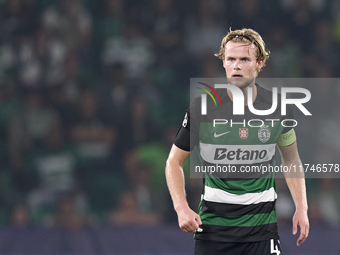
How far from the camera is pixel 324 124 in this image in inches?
322

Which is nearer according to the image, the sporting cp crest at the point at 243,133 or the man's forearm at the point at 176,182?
the man's forearm at the point at 176,182

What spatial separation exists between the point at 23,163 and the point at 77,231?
1.61 metres

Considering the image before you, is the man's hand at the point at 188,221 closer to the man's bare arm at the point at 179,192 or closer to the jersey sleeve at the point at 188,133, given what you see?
the man's bare arm at the point at 179,192

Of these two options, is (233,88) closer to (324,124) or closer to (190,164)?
(190,164)

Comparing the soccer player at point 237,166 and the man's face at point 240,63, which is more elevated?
the man's face at point 240,63

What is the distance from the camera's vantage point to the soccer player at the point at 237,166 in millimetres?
3459

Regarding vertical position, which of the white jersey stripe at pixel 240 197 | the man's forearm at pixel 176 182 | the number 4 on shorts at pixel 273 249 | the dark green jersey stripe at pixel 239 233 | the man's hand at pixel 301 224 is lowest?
the number 4 on shorts at pixel 273 249

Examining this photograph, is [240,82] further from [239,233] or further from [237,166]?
[239,233]

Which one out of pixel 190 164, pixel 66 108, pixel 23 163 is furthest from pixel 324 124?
pixel 23 163

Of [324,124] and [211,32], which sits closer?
[324,124]

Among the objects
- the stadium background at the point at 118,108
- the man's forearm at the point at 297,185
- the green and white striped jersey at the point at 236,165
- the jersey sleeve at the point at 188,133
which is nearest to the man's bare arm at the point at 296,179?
the man's forearm at the point at 297,185

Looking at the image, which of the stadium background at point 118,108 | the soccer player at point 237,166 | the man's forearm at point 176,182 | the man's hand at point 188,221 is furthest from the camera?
the stadium background at point 118,108

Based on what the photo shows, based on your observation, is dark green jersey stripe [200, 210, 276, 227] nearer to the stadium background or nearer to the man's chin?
the man's chin

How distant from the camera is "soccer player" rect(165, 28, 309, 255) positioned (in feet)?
11.3
